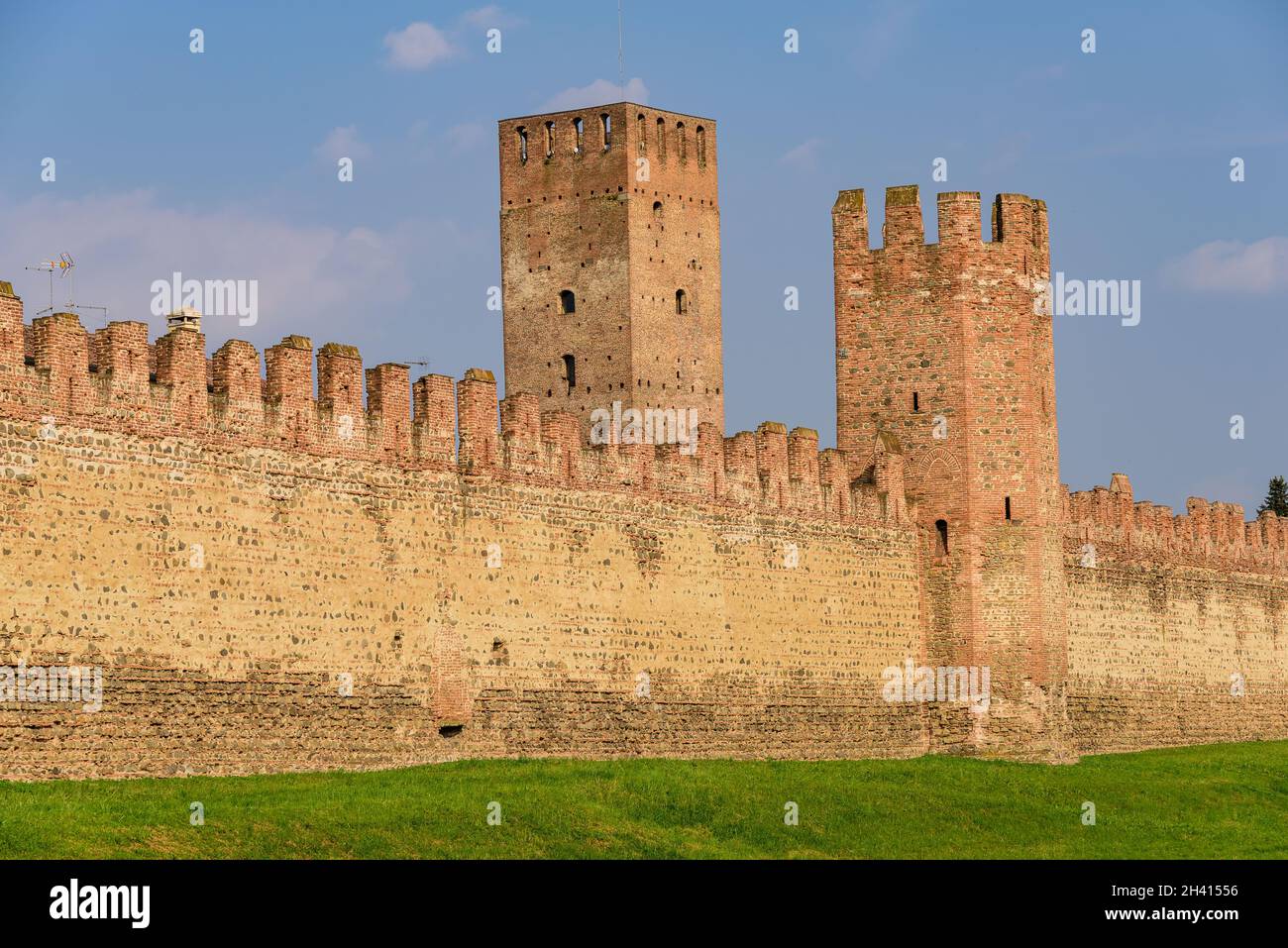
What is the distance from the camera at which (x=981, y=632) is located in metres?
34.8

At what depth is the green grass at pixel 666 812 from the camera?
21.7 meters

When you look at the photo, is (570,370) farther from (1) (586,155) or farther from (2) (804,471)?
(2) (804,471)

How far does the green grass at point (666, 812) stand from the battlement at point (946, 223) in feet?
24.6

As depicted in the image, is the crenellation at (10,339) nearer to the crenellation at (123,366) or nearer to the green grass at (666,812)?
the crenellation at (123,366)

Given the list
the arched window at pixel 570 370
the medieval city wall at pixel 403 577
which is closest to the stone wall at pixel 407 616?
the medieval city wall at pixel 403 577

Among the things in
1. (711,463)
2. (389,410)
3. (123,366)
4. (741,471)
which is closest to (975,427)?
(741,471)

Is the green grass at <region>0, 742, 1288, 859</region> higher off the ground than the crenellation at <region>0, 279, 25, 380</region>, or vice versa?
the crenellation at <region>0, 279, 25, 380</region>

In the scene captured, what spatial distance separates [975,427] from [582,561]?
744 cm

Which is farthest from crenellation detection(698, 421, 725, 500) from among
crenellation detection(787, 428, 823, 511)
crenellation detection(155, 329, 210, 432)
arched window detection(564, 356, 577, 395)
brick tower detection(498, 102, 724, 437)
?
arched window detection(564, 356, 577, 395)

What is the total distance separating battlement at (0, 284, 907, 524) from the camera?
2398 cm

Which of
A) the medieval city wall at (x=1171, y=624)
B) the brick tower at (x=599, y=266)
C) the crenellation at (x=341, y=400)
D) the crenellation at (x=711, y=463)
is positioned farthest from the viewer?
the brick tower at (x=599, y=266)

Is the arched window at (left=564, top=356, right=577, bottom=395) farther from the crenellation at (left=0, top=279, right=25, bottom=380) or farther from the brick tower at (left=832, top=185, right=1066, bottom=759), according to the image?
the crenellation at (left=0, top=279, right=25, bottom=380)

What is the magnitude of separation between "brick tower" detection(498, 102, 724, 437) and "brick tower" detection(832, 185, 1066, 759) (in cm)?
1826
